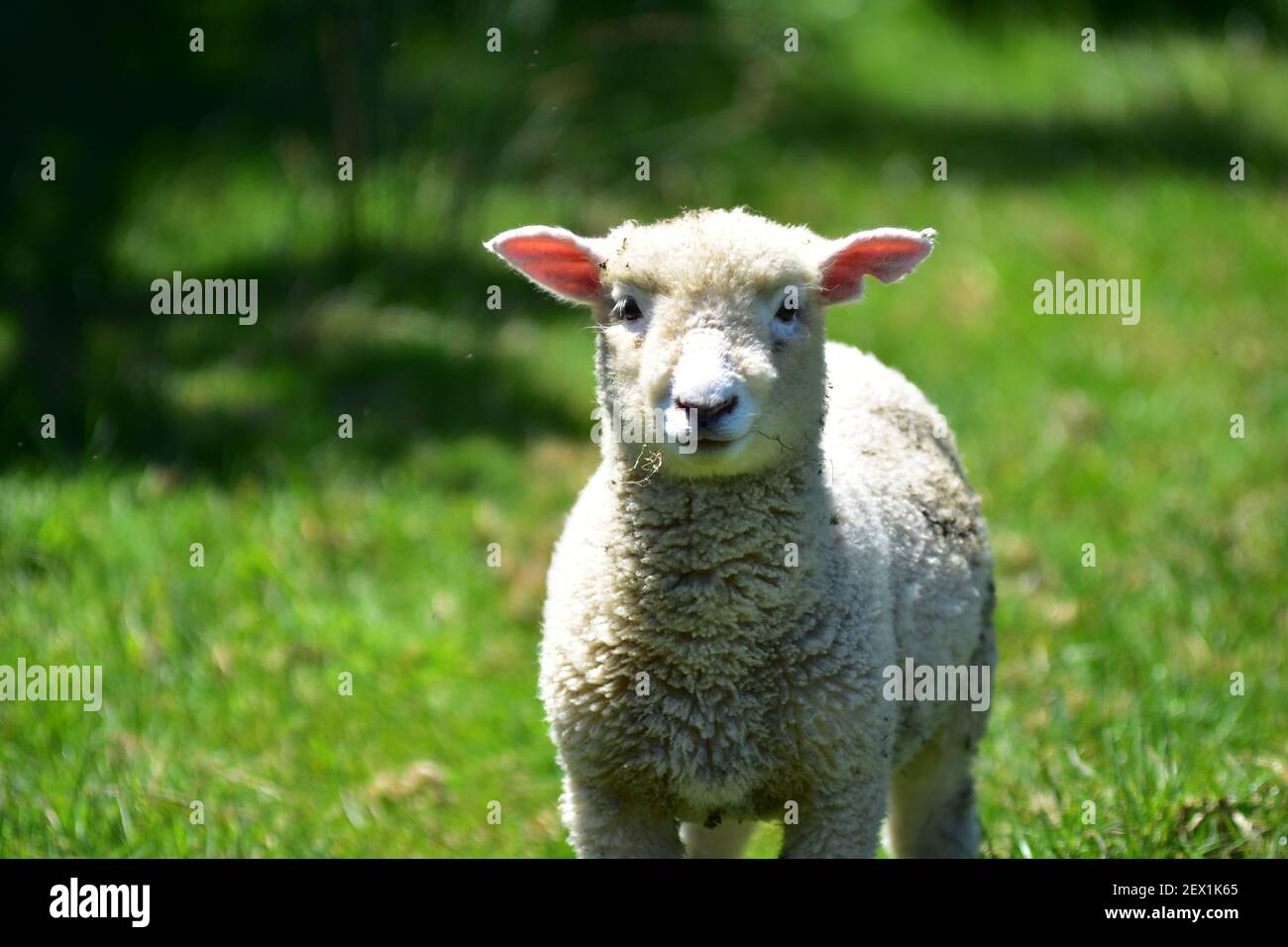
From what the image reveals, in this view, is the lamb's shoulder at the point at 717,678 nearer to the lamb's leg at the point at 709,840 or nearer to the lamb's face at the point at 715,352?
the lamb's face at the point at 715,352

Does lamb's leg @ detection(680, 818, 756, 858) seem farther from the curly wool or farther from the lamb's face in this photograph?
the lamb's face

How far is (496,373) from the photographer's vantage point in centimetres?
799

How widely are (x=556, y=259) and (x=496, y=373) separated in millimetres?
4027

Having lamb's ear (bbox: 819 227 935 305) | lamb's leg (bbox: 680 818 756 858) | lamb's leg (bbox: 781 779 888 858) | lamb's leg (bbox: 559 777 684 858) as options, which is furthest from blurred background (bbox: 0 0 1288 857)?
lamb's ear (bbox: 819 227 935 305)

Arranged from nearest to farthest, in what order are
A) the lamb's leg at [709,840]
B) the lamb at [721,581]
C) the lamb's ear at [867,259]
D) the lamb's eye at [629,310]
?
the lamb at [721,581], the lamb's eye at [629,310], the lamb's ear at [867,259], the lamb's leg at [709,840]

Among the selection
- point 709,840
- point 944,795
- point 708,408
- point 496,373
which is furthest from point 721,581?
point 496,373

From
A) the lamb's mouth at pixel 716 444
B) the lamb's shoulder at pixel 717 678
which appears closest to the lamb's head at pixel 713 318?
the lamb's mouth at pixel 716 444

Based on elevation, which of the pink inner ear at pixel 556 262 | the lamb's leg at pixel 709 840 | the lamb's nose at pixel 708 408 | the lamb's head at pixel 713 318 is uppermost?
the pink inner ear at pixel 556 262

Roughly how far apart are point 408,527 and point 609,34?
166 inches

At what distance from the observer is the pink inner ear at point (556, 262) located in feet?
12.9

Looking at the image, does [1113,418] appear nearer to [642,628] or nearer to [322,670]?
[322,670]

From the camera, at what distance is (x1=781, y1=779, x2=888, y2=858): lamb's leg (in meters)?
3.76

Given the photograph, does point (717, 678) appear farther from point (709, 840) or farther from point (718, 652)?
point (709, 840)

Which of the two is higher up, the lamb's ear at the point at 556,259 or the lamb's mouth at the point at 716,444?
the lamb's ear at the point at 556,259
